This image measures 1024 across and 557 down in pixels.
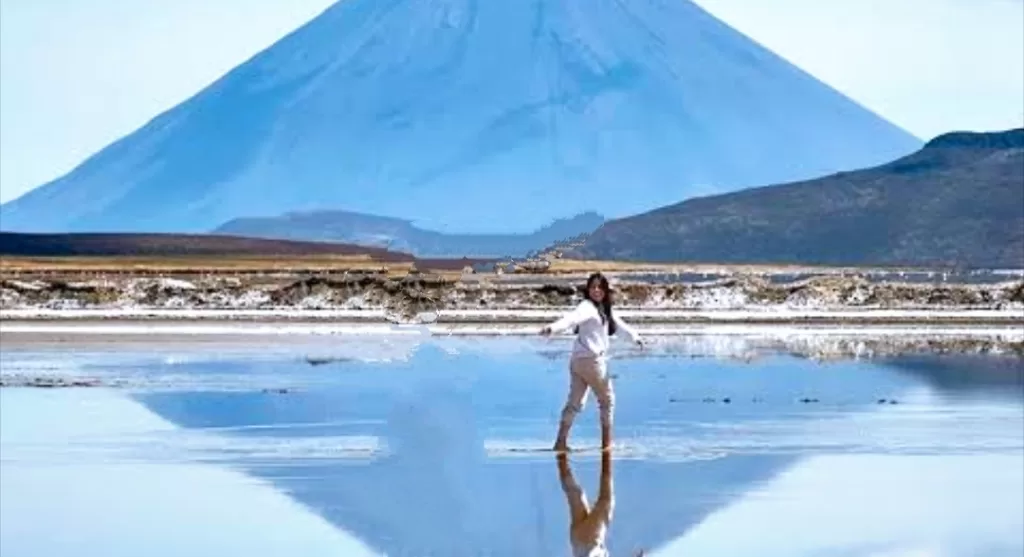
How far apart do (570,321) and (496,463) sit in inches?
43.3

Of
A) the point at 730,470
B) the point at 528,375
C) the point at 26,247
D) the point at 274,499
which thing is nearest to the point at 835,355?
the point at 528,375

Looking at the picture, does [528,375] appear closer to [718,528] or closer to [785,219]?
[718,528]

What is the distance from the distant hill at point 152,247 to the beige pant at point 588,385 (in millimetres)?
87966

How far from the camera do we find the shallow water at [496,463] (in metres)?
13.9

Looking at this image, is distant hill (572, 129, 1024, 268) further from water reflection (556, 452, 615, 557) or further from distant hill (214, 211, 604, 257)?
water reflection (556, 452, 615, 557)

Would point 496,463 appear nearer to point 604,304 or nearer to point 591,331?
point 591,331

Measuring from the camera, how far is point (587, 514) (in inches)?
580

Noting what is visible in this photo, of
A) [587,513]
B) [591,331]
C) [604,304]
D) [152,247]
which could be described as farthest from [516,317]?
[152,247]

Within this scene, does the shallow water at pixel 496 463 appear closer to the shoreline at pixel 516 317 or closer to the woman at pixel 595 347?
the woman at pixel 595 347

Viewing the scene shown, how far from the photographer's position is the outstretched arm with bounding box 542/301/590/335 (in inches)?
672

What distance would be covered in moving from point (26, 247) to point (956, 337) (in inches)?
3063

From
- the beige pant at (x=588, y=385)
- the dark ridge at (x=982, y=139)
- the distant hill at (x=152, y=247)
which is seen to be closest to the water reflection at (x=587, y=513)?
the beige pant at (x=588, y=385)

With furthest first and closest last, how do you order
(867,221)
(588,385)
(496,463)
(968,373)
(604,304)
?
(867,221) < (968,373) < (588,385) < (604,304) < (496,463)

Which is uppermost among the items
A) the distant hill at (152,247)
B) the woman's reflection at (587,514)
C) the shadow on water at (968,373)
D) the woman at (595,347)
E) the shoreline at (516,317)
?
the distant hill at (152,247)
